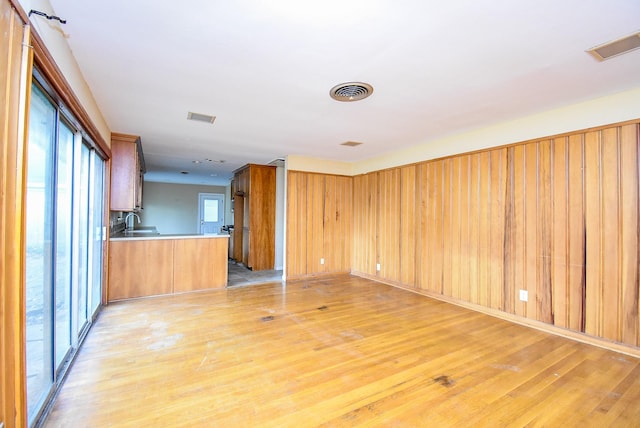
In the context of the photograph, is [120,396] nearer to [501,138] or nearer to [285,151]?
[285,151]

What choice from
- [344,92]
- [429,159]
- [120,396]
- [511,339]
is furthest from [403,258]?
[120,396]

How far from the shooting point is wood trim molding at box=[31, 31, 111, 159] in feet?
4.59

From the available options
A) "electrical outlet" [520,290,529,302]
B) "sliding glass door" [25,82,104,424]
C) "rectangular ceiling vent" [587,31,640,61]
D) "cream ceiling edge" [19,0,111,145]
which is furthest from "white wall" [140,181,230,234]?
"rectangular ceiling vent" [587,31,640,61]

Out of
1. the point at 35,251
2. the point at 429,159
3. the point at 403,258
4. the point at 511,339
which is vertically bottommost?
the point at 511,339

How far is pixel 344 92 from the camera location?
269 cm

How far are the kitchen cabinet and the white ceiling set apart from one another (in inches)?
109

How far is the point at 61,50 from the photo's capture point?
6.13 ft

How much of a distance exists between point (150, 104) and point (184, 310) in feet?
8.23

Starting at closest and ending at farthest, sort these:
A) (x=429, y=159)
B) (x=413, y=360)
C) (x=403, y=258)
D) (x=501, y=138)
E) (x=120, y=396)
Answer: (x=120, y=396) → (x=413, y=360) → (x=501, y=138) → (x=429, y=159) → (x=403, y=258)

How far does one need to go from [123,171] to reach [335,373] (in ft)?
12.9

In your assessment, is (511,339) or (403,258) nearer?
(511,339)

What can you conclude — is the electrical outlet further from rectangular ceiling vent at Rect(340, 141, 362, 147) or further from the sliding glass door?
the sliding glass door

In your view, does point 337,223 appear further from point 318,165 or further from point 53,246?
point 53,246

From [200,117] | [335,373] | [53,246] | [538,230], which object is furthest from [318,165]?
[53,246]
